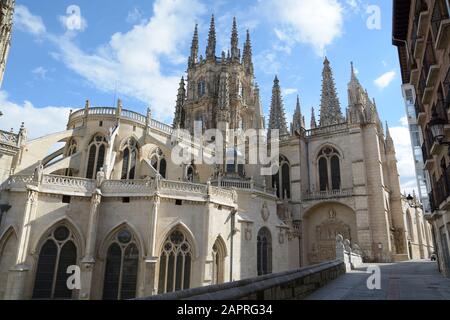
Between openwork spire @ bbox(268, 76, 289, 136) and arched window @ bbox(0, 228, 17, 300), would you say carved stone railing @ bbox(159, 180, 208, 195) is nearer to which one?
arched window @ bbox(0, 228, 17, 300)

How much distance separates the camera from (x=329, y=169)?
121 feet

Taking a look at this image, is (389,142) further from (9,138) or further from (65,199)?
(9,138)

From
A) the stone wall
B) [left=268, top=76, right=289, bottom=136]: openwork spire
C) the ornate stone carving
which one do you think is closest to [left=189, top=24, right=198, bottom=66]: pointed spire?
[left=268, top=76, right=289, bottom=136]: openwork spire

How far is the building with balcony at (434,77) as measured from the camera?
11.0m

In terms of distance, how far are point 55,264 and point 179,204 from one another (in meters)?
7.68

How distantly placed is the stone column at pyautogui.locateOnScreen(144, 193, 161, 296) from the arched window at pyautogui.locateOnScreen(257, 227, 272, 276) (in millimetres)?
10323

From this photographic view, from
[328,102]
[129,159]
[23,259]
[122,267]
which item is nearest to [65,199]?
[23,259]

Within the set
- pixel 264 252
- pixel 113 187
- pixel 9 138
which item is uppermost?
pixel 9 138

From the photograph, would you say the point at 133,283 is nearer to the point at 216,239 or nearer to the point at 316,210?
the point at 216,239

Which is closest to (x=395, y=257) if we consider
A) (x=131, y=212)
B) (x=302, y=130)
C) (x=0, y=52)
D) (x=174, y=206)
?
(x=302, y=130)

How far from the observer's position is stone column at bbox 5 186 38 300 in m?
16.8
